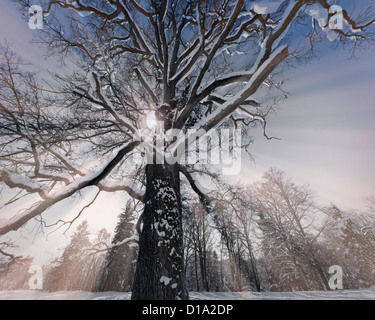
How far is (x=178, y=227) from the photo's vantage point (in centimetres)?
275

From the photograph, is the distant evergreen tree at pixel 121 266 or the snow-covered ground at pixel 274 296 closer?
the snow-covered ground at pixel 274 296

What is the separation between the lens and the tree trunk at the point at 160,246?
221 cm

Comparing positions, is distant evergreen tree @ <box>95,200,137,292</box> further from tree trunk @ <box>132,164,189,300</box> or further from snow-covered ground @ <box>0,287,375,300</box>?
tree trunk @ <box>132,164,189,300</box>

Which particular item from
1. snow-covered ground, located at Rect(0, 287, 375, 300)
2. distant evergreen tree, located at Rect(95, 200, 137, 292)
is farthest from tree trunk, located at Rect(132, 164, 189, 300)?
distant evergreen tree, located at Rect(95, 200, 137, 292)

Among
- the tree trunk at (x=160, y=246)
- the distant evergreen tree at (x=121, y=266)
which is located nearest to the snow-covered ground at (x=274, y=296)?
the tree trunk at (x=160, y=246)

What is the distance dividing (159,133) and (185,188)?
128 inches

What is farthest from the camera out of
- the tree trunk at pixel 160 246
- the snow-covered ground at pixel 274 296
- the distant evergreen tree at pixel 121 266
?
the distant evergreen tree at pixel 121 266

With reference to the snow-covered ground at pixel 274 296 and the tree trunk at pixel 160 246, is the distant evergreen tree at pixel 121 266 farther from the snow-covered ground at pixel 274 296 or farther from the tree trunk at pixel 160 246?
the tree trunk at pixel 160 246

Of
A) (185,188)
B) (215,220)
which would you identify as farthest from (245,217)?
(185,188)

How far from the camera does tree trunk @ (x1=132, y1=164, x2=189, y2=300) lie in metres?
2.21

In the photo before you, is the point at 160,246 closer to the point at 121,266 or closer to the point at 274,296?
the point at 274,296

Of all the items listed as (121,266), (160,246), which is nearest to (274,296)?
(160,246)

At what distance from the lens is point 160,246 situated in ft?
8.04
